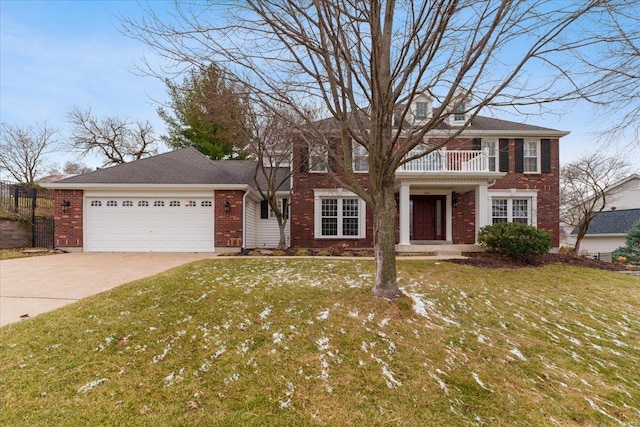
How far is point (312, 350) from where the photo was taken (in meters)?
3.52

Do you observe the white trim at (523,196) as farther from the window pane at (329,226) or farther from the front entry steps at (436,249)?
the window pane at (329,226)

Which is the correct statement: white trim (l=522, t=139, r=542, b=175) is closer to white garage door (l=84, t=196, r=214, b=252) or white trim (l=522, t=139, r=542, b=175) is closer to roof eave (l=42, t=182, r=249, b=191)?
roof eave (l=42, t=182, r=249, b=191)

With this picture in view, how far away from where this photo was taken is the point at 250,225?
1327 centimetres

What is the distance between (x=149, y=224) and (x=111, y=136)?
15.7m

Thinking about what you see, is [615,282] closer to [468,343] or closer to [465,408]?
[468,343]

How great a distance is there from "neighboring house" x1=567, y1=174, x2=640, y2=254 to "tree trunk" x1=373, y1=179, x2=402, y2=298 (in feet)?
64.2

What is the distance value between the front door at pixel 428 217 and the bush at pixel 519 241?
3980mm

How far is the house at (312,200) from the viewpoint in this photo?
1148cm

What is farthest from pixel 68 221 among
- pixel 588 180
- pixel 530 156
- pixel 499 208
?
pixel 588 180

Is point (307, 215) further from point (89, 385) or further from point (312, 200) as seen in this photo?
point (89, 385)

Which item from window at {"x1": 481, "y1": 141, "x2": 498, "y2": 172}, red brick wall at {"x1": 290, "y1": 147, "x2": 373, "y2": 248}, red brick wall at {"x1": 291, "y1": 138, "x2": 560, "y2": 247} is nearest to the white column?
red brick wall at {"x1": 291, "y1": 138, "x2": 560, "y2": 247}

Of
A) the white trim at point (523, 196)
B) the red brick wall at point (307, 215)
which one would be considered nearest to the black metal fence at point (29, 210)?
the red brick wall at point (307, 215)

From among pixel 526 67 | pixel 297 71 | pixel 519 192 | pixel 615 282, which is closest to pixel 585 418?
pixel 526 67

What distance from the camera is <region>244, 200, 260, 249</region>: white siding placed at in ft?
41.2
